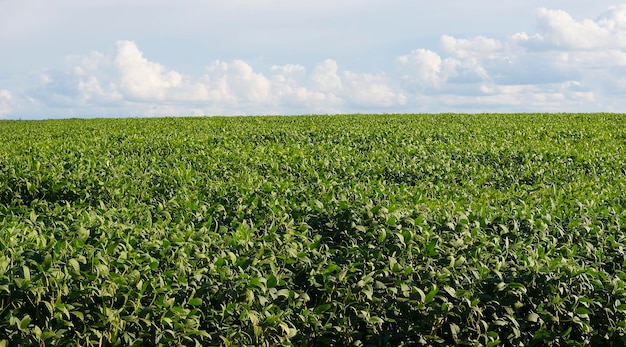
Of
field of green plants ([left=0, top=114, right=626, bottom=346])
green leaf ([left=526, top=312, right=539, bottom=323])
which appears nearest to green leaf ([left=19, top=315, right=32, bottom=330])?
field of green plants ([left=0, top=114, right=626, bottom=346])

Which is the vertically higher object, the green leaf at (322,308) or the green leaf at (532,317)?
the green leaf at (322,308)

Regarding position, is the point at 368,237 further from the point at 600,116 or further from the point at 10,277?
the point at 600,116

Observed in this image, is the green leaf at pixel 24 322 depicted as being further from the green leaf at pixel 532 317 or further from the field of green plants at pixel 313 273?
the green leaf at pixel 532 317

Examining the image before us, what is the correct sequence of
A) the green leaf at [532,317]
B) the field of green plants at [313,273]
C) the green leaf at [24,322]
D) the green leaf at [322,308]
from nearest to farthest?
the green leaf at [24,322], the field of green plants at [313,273], the green leaf at [322,308], the green leaf at [532,317]

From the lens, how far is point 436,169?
35.9 ft

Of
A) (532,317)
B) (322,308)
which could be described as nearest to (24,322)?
(322,308)

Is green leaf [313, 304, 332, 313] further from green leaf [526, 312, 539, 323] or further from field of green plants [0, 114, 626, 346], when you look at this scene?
green leaf [526, 312, 539, 323]

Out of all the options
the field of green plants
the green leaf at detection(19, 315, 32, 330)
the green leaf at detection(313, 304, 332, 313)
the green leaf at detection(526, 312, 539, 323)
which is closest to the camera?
the green leaf at detection(19, 315, 32, 330)

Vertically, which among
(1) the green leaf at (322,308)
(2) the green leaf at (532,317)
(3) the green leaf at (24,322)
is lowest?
(2) the green leaf at (532,317)

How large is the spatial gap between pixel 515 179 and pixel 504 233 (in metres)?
5.07

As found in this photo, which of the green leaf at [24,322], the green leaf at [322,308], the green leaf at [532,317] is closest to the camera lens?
the green leaf at [24,322]

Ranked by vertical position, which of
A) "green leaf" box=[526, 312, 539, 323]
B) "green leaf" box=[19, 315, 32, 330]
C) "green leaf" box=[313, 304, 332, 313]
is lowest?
"green leaf" box=[526, 312, 539, 323]

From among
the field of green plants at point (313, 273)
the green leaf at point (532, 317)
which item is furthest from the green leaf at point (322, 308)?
the green leaf at point (532, 317)

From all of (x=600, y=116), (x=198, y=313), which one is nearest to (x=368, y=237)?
(x=198, y=313)
